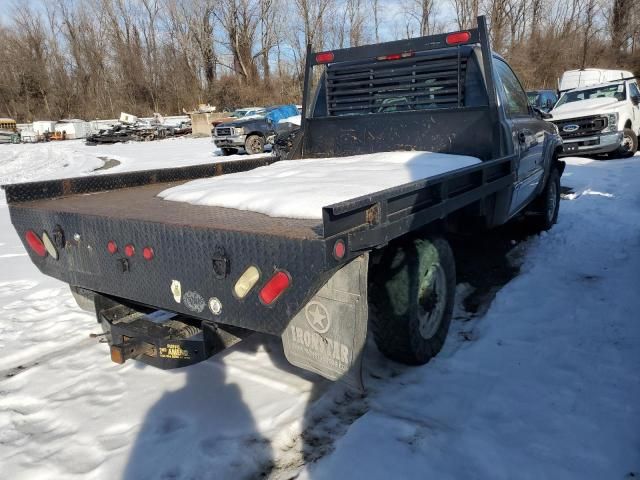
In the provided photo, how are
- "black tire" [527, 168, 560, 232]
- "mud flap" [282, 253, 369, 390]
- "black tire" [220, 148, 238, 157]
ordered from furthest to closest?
"black tire" [220, 148, 238, 157] → "black tire" [527, 168, 560, 232] → "mud flap" [282, 253, 369, 390]

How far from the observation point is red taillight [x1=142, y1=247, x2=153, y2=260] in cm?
253

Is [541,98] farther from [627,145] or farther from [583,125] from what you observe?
[583,125]

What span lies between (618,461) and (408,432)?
924mm

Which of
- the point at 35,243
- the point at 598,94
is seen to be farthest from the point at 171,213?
the point at 598,94

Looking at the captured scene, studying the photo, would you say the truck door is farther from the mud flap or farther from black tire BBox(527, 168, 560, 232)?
the mud flap

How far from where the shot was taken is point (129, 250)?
262 cm

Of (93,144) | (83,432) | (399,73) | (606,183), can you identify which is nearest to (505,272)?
(399,73)

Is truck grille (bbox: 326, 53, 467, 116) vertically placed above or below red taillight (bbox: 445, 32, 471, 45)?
below

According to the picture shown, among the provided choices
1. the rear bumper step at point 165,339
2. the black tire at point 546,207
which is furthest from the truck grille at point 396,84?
the rear bumper step at point 165,339

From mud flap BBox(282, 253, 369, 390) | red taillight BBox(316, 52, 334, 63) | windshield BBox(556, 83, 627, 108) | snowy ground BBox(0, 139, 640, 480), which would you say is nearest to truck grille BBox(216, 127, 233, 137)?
windshield BBox(556, 83, 627, 108)

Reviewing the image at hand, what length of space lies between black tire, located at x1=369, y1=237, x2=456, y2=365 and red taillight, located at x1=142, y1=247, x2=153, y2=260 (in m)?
1.16

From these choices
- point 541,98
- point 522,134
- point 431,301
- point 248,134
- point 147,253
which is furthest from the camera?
point 248,134

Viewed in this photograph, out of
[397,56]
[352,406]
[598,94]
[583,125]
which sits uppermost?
[397,56]

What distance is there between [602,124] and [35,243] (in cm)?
1201
